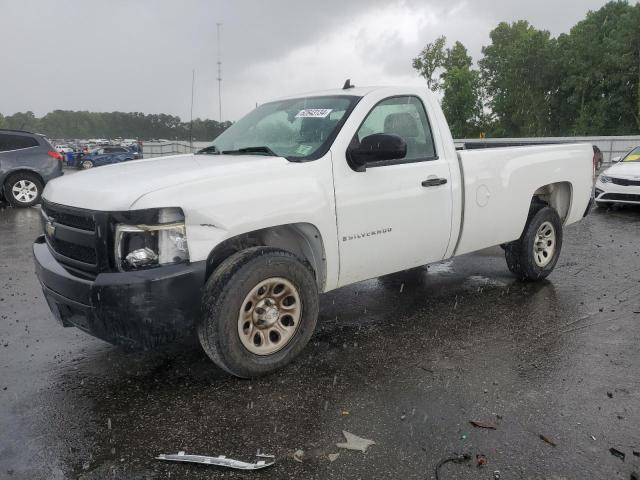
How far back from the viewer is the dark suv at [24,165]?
40.3 ft

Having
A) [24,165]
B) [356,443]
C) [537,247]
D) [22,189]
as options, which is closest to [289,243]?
[356,443]

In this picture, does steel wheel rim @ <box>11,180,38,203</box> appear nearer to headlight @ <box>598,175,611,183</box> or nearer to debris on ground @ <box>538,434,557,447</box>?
headlight @ <box>598,175,611,183</box>

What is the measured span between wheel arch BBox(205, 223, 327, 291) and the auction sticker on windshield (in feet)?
3.17

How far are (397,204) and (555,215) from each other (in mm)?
2550

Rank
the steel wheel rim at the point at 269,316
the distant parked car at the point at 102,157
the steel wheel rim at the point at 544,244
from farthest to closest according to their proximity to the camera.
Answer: the distant parked car at the point at 102,157 → the steel wheel rim at the point at 544,244 → the steel wheel rim at the point at 269,316

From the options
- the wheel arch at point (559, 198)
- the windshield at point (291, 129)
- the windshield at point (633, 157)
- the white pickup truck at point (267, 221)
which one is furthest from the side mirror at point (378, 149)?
the windshield at point (633, 157)

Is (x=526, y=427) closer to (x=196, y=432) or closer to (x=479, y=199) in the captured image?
(x=196, y=432)

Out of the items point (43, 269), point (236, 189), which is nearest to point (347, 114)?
point (236, 189)

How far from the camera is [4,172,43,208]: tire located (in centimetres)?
1240

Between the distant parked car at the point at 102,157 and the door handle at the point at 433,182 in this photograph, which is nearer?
the door handle at the point at 433,182

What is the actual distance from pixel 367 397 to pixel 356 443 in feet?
1.69

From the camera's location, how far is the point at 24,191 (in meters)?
12.6

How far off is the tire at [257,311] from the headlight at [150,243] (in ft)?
1.07

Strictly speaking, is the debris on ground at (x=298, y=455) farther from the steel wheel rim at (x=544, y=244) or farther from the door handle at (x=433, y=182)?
the steel wheel rim at (x=544, y=244)
